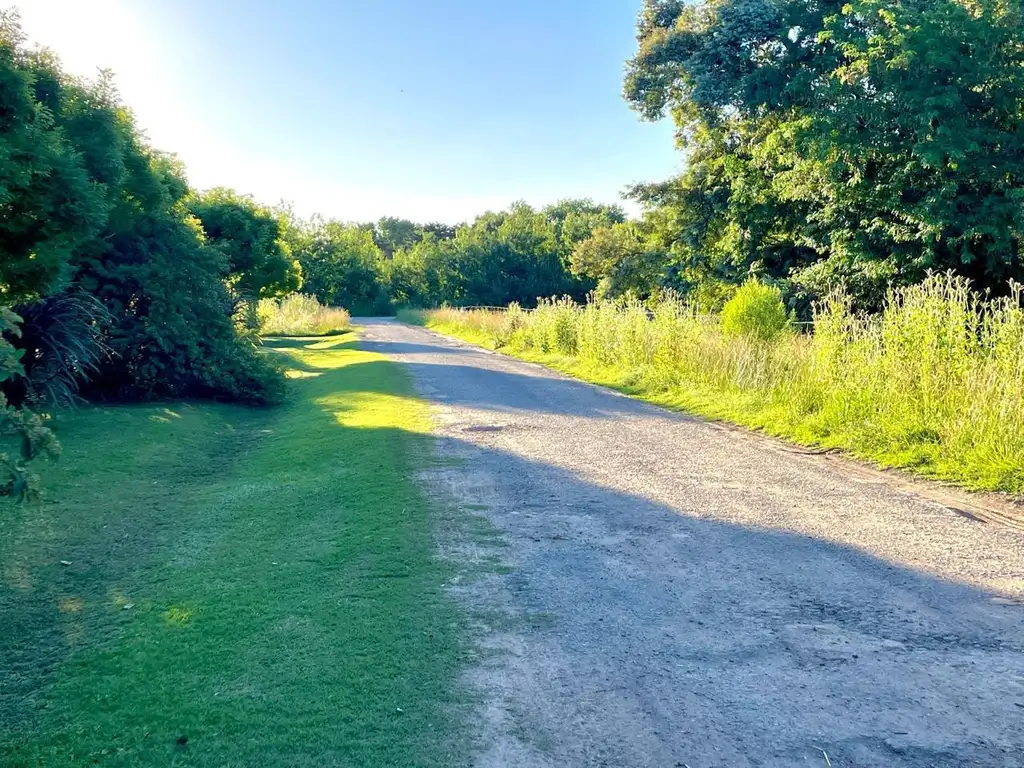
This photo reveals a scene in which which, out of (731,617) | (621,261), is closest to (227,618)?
(731,617)

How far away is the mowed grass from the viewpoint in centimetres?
302

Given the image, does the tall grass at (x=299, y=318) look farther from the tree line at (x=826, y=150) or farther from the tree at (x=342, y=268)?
the tree line at (x=826, y=150)

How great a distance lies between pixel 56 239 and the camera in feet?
17.8

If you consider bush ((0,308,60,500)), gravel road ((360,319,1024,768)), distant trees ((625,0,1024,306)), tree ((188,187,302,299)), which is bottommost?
gravel road ((360,319,1024,768))

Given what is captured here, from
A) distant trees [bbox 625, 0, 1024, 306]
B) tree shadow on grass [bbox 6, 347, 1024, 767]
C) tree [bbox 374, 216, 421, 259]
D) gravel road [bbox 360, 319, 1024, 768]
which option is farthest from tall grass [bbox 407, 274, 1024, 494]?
tree [bbox 374, 216, 421, 259]

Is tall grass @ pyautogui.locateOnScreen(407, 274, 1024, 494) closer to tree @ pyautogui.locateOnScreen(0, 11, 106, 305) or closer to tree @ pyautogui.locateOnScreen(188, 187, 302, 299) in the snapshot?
tree @ pyautogui.locateOnScreen(0, 11, 106, 305)

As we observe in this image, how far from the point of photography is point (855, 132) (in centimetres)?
2072

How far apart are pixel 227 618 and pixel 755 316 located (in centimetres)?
1305

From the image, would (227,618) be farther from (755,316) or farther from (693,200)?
(693,200)

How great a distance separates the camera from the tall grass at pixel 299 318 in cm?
4114

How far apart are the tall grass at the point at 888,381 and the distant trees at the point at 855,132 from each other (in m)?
9.09

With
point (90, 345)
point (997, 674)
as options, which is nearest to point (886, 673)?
point (997, 674)

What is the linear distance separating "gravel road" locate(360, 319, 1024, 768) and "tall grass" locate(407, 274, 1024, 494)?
3.09ft

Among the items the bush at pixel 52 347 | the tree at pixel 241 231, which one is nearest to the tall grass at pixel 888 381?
the bush at pixel 52 347
